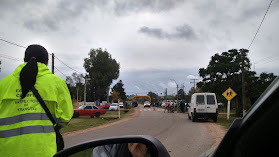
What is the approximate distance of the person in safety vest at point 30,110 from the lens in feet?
6.51

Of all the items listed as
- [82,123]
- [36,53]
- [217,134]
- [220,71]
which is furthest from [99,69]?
[36,53]

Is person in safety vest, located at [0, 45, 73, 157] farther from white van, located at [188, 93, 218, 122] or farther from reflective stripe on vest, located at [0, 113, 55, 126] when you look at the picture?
white van, located at [188, 93, 218, 122]

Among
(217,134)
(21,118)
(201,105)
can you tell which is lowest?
(217,134)

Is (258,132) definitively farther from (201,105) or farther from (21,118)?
(201,105)

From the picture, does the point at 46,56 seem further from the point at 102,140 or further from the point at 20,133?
the point at 102,140

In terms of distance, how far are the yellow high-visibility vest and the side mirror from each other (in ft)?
1.46

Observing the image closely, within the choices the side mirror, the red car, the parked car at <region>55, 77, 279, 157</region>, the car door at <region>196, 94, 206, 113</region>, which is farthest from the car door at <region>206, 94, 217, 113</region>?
the parked car at <region>55, 77, 279, 157</region>

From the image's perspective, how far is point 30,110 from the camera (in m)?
2.06

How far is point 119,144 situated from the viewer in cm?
158

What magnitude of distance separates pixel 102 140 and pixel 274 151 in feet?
3.35

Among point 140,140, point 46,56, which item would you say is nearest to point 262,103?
point 140,140

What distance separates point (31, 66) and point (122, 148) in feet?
3.75

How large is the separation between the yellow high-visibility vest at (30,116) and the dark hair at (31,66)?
4 cm

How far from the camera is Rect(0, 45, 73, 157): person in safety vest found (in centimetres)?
198
